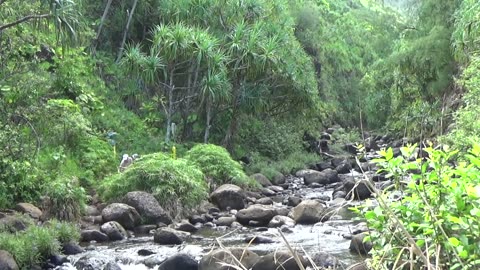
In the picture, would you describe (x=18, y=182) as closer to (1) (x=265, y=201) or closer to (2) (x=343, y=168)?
(1) (x=265, y=201)

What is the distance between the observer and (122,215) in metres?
13.9

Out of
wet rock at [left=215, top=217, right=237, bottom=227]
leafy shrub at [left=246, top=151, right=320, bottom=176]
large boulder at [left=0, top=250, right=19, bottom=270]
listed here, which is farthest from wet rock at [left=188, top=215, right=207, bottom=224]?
leafy shrub at [left=246, top=151, right=320, bottom=176]

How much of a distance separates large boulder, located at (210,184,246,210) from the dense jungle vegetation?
0.40 metres

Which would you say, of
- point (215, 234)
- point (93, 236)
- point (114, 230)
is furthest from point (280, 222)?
point (93, 236)

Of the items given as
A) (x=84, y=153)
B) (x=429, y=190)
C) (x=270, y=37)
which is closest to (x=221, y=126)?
(x=270, y=37)

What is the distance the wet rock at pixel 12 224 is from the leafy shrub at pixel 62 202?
133 centimetres

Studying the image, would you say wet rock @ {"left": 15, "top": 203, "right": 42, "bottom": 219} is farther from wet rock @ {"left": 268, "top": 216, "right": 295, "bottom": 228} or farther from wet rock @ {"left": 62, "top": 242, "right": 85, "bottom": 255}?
wet rock @ {"left": 268, "top": 216, "right": 295, "bottom": 228}

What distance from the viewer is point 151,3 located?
2702 centimetres

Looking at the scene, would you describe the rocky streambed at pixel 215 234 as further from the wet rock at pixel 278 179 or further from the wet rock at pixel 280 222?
the wet rock at pixel 278 179

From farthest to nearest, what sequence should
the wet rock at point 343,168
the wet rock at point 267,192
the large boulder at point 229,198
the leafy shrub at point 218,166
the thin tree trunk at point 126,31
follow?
the thin tree trunk at point 126,31 → the wet rock at point 343,168 → the wet rock at point 267,192 → the leafy shrub at point 218,166 → the large boulder at point 229,198

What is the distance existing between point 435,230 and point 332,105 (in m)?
34.2

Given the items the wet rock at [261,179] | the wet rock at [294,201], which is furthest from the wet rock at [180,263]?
the wet rock at [261,179]

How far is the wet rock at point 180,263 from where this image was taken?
1018cm

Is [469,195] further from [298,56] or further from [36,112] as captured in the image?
[298,56]
